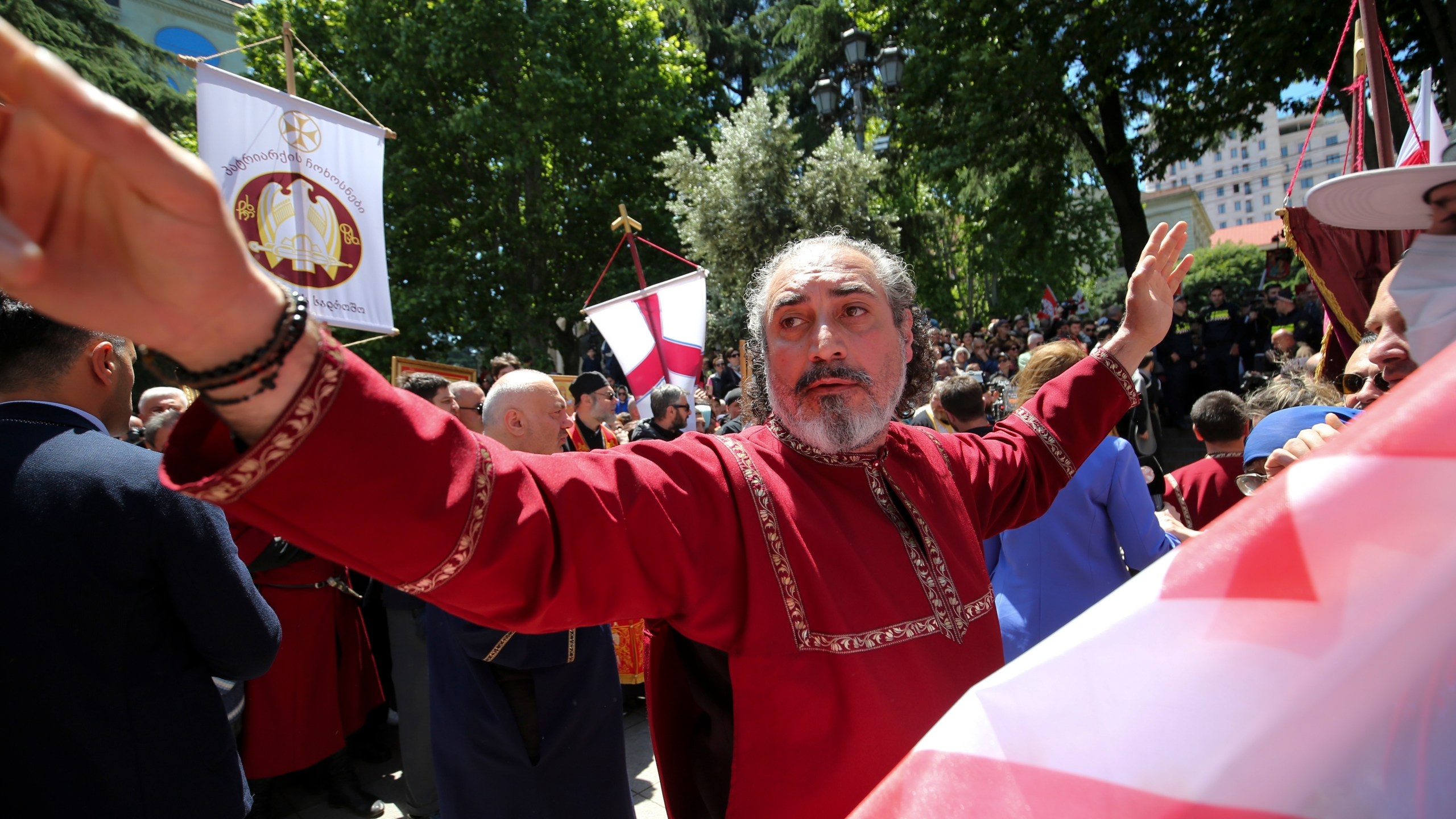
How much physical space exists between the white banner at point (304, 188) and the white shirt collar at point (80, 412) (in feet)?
9.03

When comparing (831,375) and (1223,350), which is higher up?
(831,375)

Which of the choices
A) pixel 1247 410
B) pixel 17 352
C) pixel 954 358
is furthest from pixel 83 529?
pixel 954 358

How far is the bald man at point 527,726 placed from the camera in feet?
8.79

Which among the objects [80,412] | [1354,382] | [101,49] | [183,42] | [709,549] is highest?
[183,42]

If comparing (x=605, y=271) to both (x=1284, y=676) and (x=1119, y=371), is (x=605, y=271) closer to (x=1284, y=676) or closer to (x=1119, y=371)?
(x=1119, y=371)

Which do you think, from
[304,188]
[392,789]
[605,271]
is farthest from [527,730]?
[605,271]

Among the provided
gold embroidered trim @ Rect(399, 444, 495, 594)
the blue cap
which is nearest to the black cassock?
gold embroidered trim @ Rect(399, 444, 495, 594)

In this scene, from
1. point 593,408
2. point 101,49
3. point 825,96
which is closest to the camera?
point 593,408

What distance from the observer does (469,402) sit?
16.7ft

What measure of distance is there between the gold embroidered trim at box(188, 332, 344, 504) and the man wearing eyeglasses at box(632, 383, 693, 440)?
536 centimetres

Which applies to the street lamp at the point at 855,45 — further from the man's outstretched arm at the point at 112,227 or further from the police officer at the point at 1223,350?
the man's outstretched arm at the point at 112,227

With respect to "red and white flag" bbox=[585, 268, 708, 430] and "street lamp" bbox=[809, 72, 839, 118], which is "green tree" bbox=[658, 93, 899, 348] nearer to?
"street lamp" bbox=[809, 72, 839, 118]

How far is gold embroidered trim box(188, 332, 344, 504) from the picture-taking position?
0.88 m

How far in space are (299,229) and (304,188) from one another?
0.27m
